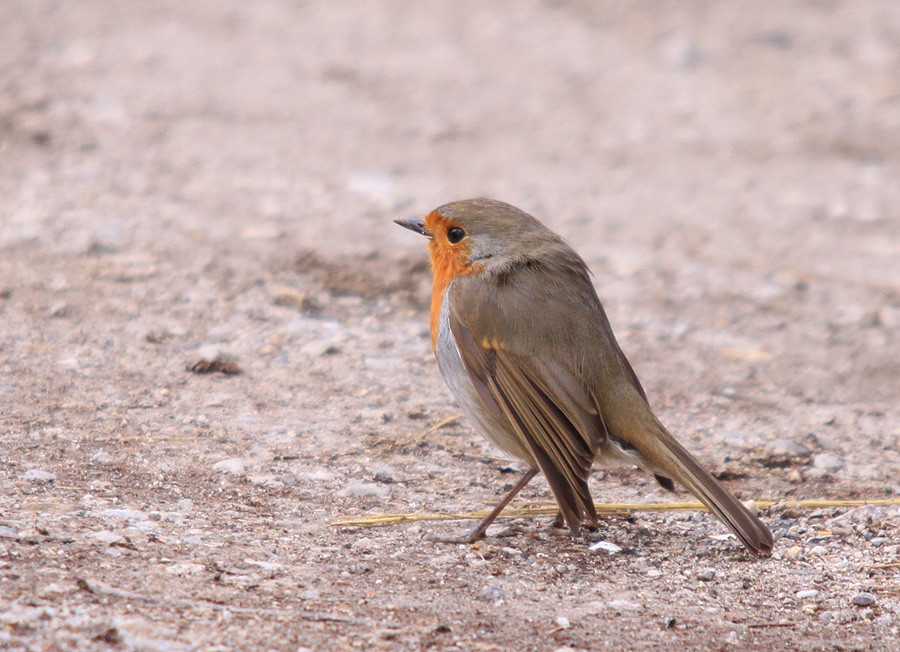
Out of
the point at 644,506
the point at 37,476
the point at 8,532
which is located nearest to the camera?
the point at 8,532

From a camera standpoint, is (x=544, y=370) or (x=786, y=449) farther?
(x=786, y=449)

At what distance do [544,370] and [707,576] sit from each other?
2.68 ft

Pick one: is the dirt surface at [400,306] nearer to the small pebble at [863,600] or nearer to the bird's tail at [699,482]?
the small pebble at [863,600]

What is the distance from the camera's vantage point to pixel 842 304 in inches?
227

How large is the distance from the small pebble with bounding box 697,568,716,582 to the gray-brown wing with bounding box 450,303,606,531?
0.36 m

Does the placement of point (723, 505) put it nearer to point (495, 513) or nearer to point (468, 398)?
point (495, 513)

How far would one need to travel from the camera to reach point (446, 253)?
13.1ft

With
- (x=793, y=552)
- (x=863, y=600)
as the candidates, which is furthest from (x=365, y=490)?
(x=863, y=600)

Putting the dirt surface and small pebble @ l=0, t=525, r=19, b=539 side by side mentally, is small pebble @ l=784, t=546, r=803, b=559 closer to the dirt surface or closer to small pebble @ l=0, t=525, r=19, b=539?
the dirt surface

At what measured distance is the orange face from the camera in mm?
3924

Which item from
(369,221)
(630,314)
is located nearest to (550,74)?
(369,221)

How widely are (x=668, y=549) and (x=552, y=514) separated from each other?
45 cm

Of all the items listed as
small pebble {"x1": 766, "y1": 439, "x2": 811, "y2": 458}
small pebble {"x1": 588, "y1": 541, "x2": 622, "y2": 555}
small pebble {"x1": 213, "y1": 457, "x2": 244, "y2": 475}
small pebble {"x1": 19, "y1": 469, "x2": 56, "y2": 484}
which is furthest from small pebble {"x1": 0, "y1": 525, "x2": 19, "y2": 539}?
small pebble {"x1": 766, "y1": 439, "x2": 811, "y2": 458}

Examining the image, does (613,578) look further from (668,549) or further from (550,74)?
(550,74)
